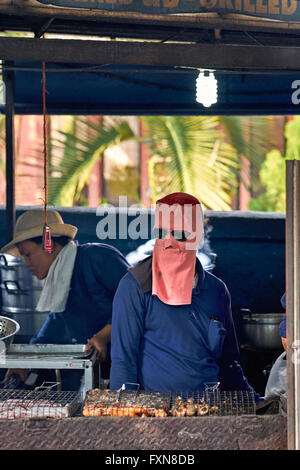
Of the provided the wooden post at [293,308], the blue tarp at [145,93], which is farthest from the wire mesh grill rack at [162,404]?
the blue tarp at [145,93]

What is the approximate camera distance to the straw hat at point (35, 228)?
480cm

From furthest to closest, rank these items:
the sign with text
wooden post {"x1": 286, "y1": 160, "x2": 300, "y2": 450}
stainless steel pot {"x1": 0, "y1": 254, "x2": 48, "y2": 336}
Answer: stainless steel pot {"x1": 0, "y1": 254, "x2": 48, "y2": 336} → the sign with text → wooden post {"x1": 286, "y1": 160, "x2": 300, "y2": 450}

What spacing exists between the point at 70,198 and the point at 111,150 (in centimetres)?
507

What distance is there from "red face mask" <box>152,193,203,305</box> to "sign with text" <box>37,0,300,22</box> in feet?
3.24

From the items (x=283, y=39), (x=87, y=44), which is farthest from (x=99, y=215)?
(x=87, y=44)

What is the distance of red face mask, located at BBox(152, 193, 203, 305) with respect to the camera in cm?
361

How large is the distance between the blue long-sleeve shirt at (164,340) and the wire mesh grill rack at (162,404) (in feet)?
1.04

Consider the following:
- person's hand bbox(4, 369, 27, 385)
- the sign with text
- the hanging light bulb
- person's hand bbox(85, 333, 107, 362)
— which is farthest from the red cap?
person's hand bbox(4, 369, 27, 385)

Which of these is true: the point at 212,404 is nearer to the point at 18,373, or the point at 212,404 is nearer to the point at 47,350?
the point at 47,350

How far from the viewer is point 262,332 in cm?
559

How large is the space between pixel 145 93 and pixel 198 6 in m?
2.44

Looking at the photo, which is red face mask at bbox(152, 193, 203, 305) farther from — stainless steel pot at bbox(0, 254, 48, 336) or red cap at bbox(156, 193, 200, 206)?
stainless steel pot at bbox(0, 254, 48, 336)

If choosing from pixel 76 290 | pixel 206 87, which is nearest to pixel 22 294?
pixel 76 290
